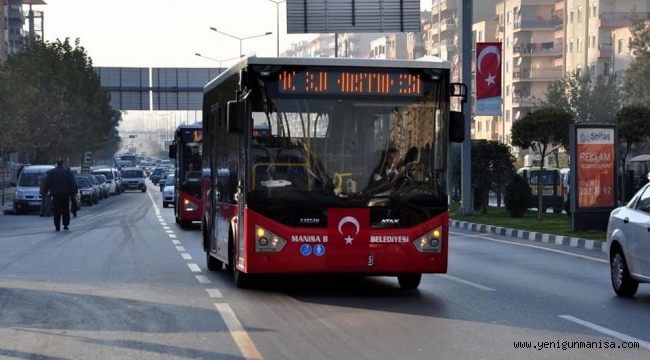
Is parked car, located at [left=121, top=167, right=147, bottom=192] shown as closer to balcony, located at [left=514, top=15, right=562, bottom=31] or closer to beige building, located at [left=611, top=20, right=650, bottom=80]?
beige building, located at [left=611, top=20, right=650, bottom=80]

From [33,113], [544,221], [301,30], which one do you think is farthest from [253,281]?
[33,113]

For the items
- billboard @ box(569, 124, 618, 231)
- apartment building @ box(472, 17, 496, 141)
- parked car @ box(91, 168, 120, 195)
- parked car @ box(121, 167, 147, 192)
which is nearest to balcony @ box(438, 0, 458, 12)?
apartment building @ box(472, 17, 496, 141)

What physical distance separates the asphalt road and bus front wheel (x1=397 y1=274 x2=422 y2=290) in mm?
146

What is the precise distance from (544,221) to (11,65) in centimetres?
5829

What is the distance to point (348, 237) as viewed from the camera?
15.0 metres

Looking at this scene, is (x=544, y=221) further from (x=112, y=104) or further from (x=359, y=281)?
(x=112, y=104)

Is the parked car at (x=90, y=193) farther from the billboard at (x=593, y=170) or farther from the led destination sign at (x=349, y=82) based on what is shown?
the led destination sign at (x=349, y=82)

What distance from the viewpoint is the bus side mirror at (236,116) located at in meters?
15.0

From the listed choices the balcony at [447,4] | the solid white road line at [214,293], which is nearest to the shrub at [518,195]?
the solid white road line at [214,293]

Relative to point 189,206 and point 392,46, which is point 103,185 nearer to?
point 189,206

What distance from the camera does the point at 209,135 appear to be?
66.3 ft

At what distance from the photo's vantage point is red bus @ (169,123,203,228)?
3531cm

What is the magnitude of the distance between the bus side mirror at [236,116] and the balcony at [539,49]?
111 metres

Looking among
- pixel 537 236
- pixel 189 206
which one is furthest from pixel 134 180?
pixel 537 236
